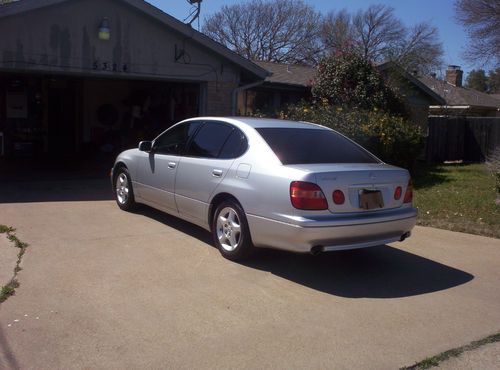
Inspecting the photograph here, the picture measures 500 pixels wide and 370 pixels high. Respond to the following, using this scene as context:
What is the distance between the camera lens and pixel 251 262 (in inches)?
243

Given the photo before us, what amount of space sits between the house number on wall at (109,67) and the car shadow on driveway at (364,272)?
18.9ft

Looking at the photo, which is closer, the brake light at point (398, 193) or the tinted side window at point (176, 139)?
the brake light at point (398, 193)

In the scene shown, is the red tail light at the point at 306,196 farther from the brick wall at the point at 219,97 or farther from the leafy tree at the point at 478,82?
the leafy tree at the point at 478,82

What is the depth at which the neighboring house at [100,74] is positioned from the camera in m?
10.6

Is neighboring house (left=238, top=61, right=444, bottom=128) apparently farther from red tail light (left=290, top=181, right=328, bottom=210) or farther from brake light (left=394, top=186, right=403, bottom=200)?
red tail light (left=290, top=181, right=328, bottom=210)

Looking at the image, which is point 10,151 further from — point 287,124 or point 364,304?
point 364,304

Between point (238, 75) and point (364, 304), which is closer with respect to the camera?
point (364, 304)

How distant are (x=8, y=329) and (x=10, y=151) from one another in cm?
1374

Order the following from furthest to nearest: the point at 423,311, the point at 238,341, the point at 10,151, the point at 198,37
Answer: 1. the point at 10,151
2. the point at 198,37
3. the point at 423,311
4. the point at 238,341

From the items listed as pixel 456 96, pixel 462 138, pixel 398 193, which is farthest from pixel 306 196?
pixel 456 96

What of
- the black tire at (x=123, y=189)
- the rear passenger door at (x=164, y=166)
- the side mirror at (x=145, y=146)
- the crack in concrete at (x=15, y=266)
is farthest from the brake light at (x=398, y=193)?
the black tire at (x=123, y=189)

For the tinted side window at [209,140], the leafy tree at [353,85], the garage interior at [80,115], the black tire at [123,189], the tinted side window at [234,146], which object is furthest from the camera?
the garage interior at [80,115]

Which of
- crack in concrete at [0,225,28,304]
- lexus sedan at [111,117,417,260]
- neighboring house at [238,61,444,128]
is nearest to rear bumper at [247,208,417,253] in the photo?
lexus sedan at [111,117,417,260]

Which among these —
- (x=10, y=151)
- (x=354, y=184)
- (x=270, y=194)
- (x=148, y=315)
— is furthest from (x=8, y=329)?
(x=10, y=151)
